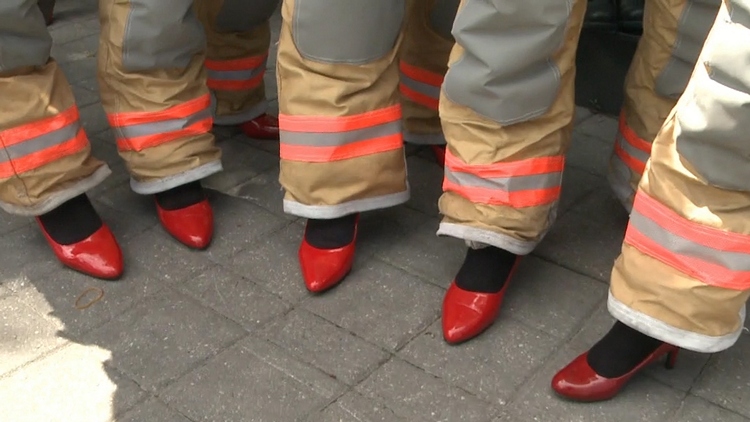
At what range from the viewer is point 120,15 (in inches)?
61.3

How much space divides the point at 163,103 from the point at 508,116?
0.77 meters

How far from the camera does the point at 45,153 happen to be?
5.14 ft

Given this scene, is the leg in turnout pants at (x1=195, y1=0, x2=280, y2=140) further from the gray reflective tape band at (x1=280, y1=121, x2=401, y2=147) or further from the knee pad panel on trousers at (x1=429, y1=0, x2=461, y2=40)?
the gray reflective tape band at (x1=280, y1=121, x2=401, y2=147)

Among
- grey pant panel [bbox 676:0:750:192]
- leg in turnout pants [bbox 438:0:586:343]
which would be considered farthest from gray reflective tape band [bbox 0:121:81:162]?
grey pant panel [bbox 676:0:750:192]

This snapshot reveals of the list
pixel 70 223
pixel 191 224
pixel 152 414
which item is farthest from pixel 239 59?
pixel 152 414

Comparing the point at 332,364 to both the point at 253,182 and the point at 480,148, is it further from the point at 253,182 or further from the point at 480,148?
the point at 253,182

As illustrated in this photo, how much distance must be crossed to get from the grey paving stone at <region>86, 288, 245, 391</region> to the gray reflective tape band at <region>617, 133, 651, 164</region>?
2.87ft

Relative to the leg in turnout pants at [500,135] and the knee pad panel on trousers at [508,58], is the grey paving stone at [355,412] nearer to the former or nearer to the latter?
the leg in turnout pants at [500,135]

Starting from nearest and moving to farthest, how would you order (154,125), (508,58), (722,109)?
(722,109)
(508,58)
(154,125)

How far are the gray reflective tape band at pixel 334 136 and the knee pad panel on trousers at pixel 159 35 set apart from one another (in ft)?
0.96

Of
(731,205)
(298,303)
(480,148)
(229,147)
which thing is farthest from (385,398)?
(229,147)

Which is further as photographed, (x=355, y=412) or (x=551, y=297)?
(x=551, y=297)

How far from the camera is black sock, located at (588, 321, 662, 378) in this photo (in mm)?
1267

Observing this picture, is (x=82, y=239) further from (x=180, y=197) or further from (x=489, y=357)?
(x=489, y=357)
